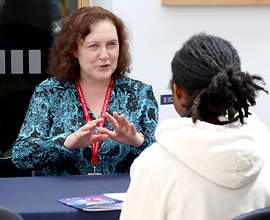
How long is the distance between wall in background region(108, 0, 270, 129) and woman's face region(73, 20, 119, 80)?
0.87 meters

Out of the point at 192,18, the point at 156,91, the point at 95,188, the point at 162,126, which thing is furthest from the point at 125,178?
the point at 192,18

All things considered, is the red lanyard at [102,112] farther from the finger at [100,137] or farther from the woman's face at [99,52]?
the finger at [100,137]

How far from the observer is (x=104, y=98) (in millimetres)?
2385

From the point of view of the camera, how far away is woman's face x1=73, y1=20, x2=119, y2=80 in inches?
90.0

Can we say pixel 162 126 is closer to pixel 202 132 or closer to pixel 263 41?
pixel 202 132

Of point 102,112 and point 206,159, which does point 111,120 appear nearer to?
point 102,112

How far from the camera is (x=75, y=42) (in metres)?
2.35

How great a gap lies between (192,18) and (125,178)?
1.78 meters

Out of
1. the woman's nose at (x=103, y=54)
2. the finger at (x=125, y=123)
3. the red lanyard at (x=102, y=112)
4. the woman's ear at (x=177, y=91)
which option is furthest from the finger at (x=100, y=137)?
the woman's ear at (x=177, y=91)

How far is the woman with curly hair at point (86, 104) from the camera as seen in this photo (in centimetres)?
214

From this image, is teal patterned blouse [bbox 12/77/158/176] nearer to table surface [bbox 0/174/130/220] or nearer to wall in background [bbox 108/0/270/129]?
table surface [bbox 0/174/130/220]

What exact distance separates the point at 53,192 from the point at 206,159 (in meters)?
0.81

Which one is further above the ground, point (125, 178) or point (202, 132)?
point (202, 132)

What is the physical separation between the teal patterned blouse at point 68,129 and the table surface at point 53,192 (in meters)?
0.23
